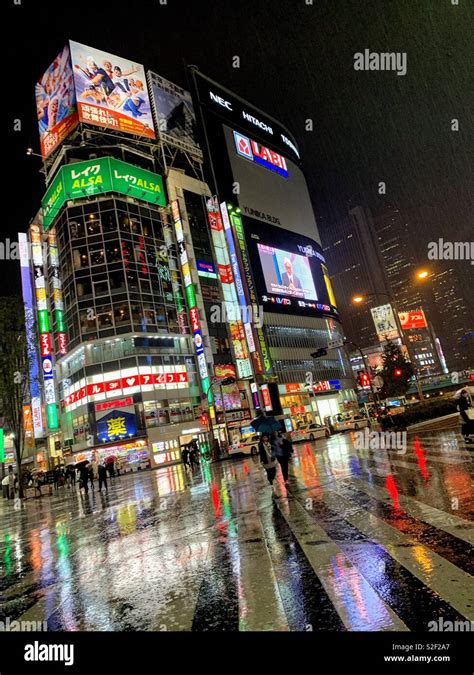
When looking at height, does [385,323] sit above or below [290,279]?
below

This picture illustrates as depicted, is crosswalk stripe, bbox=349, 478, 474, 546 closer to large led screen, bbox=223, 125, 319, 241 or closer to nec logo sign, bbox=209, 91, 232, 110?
large led screen, bbox=223, 125, 319, 241

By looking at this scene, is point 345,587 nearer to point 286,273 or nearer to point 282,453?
point 282,453

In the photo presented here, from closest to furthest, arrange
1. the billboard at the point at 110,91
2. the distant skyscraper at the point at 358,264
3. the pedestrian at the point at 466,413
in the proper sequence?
the pedestrian at the point at 466,413, the billboard at the point at 110,91, the distant skyscraper at the point at 358,264

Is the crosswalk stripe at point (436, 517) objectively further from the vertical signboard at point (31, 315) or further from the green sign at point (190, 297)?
the vertical signboard at point (31, 315)

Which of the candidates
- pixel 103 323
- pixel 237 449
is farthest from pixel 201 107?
pixel 237 449

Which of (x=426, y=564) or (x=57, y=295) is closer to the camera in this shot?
(x=426, y=564)

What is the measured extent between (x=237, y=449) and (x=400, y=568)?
29.7 m

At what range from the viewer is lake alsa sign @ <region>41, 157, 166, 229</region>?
56094 millimetres

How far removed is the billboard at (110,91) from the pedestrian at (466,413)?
58795 millimetres

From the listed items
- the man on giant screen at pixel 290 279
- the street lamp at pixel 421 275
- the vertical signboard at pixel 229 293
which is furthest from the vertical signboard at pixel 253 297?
the street lamp at pixel 421 275

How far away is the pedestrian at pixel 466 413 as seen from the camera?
42.9 feet

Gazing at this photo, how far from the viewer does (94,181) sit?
186ft

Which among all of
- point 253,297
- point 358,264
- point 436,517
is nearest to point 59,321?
point 253,297

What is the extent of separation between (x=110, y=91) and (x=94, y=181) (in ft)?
45.3
